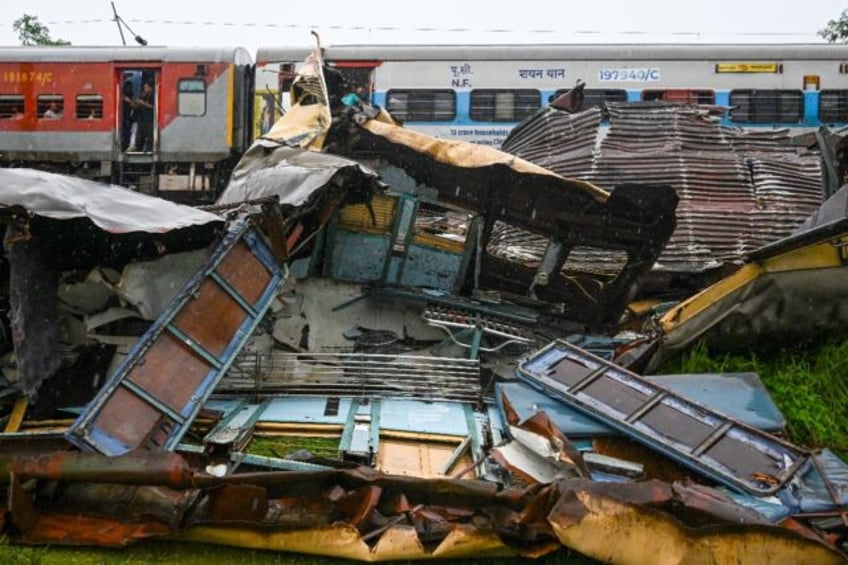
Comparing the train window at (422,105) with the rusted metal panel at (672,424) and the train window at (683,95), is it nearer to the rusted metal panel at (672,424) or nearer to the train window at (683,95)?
the train window at (683,95)

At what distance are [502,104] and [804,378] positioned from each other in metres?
9.02

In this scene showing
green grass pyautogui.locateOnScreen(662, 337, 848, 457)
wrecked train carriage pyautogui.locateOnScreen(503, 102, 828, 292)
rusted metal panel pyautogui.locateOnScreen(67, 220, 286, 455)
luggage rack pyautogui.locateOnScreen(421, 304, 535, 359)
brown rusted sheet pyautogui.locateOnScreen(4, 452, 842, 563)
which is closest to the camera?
brown rusted sheet pyautogui.locateOnScreen(4, 452, 842, 563)

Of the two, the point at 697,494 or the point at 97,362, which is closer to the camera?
the point at 697,494

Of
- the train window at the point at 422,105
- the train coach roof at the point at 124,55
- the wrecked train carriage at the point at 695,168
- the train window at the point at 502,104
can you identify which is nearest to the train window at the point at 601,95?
the train window at the point at 502,104

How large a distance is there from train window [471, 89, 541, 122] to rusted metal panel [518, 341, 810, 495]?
343 inches

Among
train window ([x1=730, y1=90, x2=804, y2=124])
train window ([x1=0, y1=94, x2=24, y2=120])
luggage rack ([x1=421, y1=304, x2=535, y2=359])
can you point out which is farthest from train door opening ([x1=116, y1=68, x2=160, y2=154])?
train window ([x1=730, y1=90, x2=804, y2=124])

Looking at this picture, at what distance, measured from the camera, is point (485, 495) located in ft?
13.6

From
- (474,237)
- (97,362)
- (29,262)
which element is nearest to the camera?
(29,262)

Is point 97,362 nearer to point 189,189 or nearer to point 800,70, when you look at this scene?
point 189,189

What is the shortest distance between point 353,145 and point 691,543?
18.2 ft

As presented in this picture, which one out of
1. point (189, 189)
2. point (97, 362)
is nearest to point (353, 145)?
point (97, 362)

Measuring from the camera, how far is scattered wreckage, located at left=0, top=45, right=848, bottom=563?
408 centimetres

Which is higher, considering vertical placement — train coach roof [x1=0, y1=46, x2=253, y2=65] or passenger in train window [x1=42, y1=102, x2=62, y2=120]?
train coach roof [x1=0, y1=46, x2=253, y2=65]

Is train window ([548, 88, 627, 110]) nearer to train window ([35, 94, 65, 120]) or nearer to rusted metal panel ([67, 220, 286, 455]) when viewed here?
train window ([35, 94, 65, 120])
